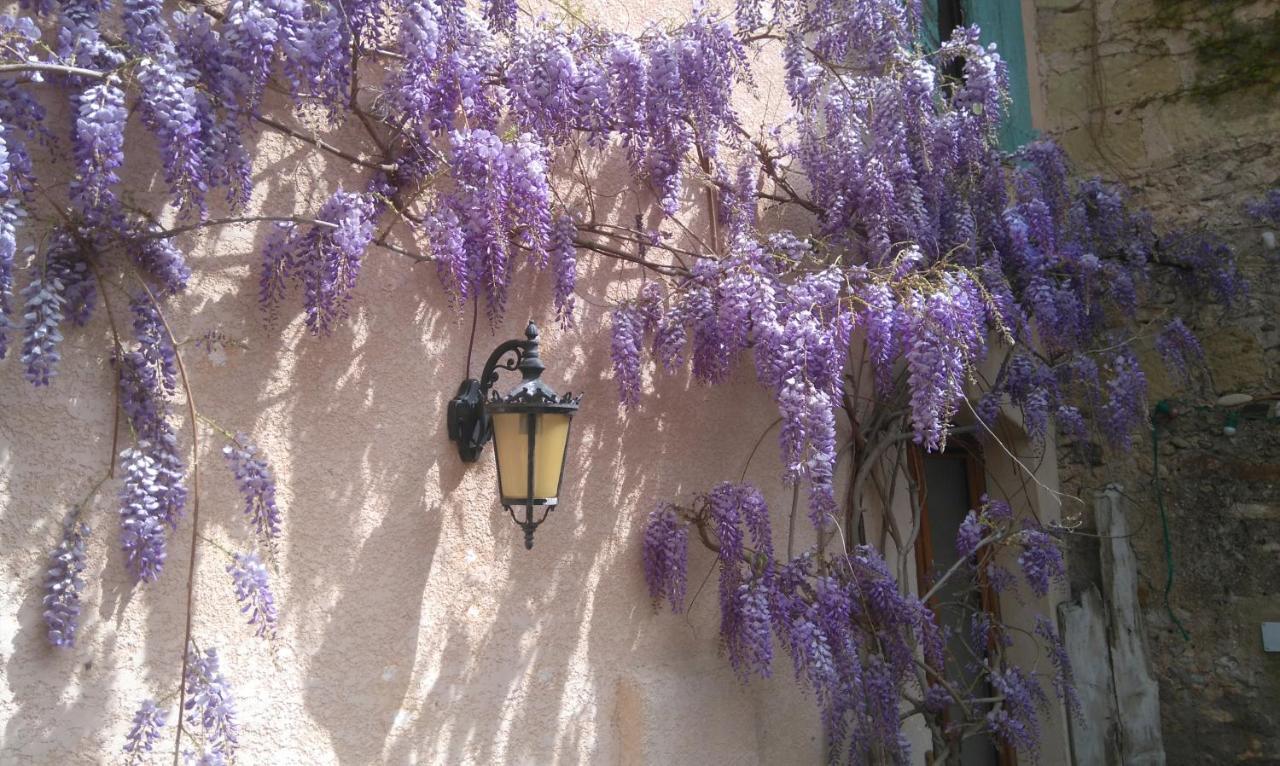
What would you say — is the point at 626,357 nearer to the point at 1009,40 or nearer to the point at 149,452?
the point at 149,452

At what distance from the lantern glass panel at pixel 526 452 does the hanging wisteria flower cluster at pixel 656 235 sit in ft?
1.09

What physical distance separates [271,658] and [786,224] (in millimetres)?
2255

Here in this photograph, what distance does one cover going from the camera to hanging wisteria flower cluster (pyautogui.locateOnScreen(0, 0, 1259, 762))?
1967 millimetres

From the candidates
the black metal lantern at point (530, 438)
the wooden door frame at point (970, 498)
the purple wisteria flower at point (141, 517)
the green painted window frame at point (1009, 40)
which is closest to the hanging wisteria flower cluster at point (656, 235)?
the purple wisteria flower at point (141, 517)

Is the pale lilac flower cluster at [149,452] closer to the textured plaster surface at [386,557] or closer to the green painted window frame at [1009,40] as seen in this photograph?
the textured plaster surface at [386,557]

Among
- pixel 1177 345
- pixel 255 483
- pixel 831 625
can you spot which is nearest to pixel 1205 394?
pixel 1177 345

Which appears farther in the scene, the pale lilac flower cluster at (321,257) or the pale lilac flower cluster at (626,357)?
the pale lilac flower cluster at (626,357)

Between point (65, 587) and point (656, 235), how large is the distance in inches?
75.2

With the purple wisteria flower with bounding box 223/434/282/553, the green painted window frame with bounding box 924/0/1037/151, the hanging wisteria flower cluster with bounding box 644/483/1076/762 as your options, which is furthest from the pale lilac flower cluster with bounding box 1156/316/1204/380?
the purple wisteria flower with bounding box 223/434/282/553

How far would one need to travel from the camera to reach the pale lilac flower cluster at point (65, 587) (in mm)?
1861

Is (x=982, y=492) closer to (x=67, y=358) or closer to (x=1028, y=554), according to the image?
(x=1028, y=554)

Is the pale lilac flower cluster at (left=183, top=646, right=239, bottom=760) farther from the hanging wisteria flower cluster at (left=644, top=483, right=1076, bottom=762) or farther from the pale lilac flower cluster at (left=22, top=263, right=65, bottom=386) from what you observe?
the hanging wisteria flower cluster at (left=644, top=483, right=1076, bottom=762)

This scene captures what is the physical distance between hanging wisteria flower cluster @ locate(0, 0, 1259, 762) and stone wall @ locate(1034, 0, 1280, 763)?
42 centimetres

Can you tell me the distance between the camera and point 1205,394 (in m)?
4.80
